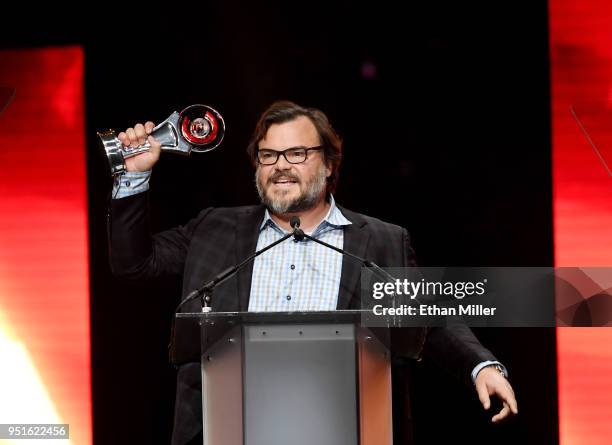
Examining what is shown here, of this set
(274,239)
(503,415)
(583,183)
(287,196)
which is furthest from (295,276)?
(583,183)

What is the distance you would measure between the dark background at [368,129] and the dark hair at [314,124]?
21 centimetres

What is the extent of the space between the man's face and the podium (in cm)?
105

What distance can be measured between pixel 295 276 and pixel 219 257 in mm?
263

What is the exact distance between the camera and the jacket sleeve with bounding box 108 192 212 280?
258 cm

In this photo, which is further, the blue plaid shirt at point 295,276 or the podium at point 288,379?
the blue plaid shirt at point 295,276

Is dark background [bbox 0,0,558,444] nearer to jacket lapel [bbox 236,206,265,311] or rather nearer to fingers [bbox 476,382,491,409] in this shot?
jacket lapel [bbox 236,206,265,311]

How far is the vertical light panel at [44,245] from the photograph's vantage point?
338 cm

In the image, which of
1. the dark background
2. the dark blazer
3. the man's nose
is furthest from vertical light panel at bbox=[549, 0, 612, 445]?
the man's nose

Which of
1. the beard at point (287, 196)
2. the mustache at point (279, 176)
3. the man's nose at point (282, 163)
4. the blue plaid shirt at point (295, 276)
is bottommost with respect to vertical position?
the blue plaid shirt at point (295, 276)

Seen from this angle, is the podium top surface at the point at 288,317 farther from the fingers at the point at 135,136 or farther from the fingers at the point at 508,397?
the fingers at the point at 135,136

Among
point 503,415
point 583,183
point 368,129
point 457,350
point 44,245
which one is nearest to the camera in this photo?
point 503,415

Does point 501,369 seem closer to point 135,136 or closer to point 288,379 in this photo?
point 288,379

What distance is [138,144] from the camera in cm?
256

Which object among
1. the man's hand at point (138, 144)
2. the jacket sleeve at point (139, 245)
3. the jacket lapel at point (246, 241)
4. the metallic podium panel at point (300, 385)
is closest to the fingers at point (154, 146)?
the man's hand at point (138, 144)
